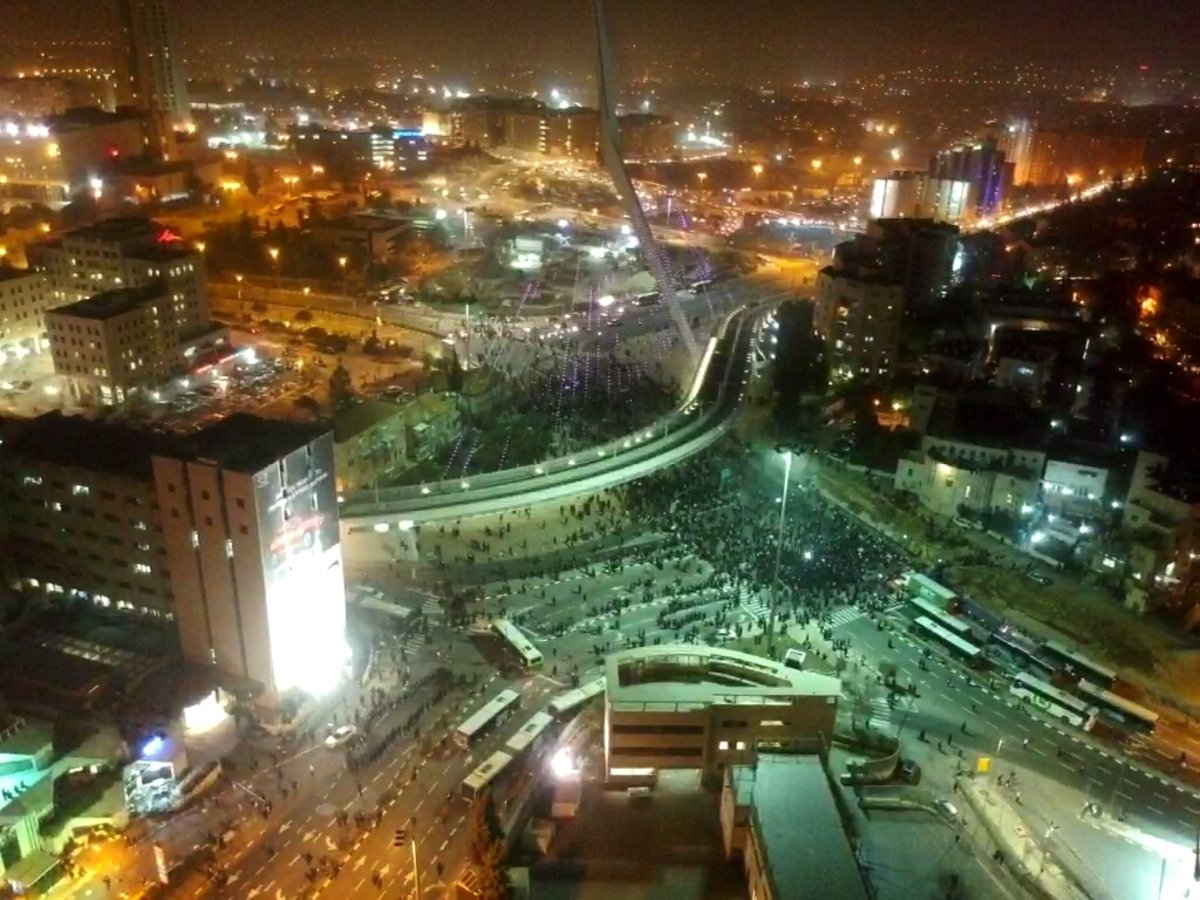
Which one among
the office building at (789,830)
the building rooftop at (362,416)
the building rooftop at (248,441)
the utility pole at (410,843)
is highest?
the building rooftop at (248,441)

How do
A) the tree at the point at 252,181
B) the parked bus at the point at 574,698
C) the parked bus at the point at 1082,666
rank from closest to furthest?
the parked bus at the point at 574,698
the parked bus at the point at 1082,666
the tree at the point at 252,181

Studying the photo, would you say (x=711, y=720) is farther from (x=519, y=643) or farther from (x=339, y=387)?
(x=339, y=387)

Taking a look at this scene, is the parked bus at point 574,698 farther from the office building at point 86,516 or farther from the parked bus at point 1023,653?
the parked bus at point 1023,653

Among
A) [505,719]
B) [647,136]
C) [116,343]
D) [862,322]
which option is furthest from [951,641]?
[647,136]

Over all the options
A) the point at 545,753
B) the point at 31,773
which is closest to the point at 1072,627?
the point at 545,753

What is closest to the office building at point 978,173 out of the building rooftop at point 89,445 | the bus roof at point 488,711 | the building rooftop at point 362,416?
the building rooftop at point 362,416

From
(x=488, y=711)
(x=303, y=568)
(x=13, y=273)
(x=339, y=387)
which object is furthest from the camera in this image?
(x=13, y=273)
